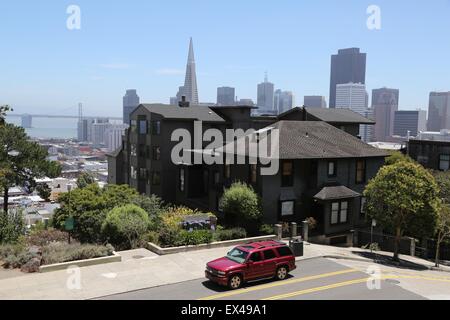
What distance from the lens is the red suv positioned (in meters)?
17.4

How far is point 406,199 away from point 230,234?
10494mm

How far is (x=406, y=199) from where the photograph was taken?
25.1 metres

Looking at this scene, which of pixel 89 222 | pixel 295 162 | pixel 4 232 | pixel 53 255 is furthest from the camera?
pixel 295 162

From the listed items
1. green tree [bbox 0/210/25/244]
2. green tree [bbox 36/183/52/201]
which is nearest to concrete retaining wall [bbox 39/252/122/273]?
green tree [bbox 0/210/25/244]

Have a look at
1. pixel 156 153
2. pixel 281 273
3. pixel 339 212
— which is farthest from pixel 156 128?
pixel 281 273

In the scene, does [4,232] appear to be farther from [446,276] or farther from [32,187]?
[446,276]

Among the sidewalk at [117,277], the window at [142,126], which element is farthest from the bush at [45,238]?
the window at [142,126]

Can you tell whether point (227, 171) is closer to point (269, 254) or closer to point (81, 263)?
point (269, 254)

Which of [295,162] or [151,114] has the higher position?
[151,114]

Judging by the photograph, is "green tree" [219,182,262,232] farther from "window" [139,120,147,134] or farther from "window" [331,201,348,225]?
"window" [139,120,147,134]

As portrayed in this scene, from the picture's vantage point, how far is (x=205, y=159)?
37.2m

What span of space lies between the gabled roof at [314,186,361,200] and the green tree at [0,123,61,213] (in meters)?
24.2
